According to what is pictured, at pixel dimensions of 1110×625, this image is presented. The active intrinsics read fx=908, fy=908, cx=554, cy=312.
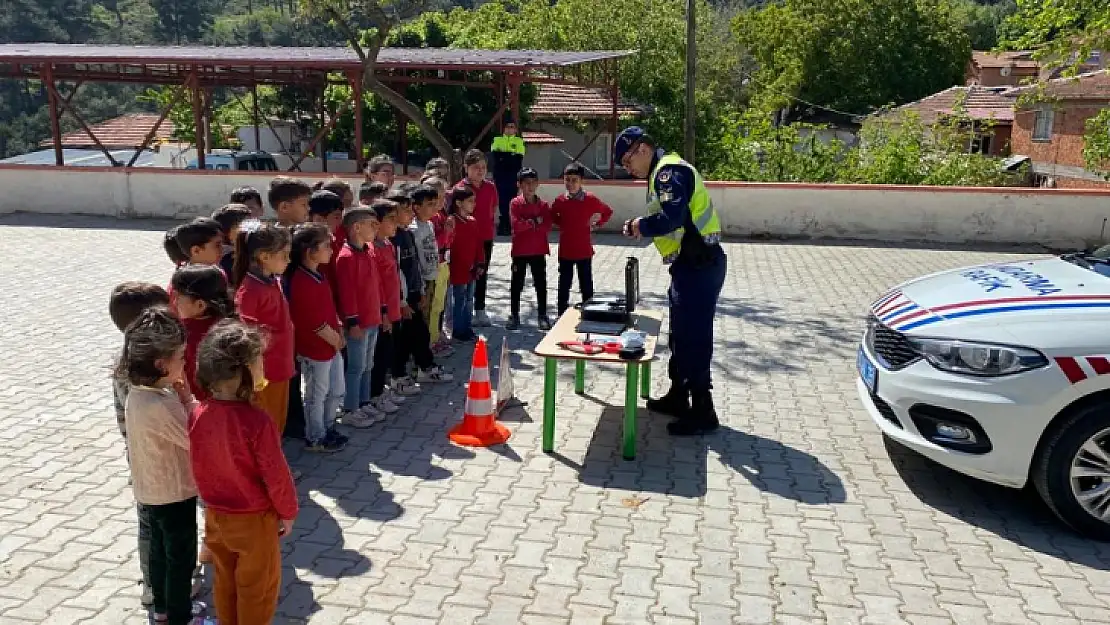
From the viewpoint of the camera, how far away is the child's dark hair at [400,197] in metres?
6.63

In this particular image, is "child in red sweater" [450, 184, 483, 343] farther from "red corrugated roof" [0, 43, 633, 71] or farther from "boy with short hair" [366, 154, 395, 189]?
"red corrugated roof" [0, 43, 633, 71]

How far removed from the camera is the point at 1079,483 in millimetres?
4816

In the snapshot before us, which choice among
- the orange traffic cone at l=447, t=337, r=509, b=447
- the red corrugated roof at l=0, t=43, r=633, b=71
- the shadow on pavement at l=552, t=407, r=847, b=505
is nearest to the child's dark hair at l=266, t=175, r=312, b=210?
the orange traffic cone at l=447, t=337, r=509, b=447

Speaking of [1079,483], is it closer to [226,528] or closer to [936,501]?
[936,501]

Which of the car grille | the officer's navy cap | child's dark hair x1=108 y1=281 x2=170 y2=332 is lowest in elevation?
the car grille

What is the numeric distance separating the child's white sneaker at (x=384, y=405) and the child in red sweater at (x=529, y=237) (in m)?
2.56

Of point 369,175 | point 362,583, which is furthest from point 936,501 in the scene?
point 369,175

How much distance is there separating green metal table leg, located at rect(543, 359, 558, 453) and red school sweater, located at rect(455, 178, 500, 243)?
10.2 feet

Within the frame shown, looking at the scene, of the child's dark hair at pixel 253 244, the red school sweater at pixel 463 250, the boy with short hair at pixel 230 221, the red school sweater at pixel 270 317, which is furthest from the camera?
the red school sweater at pixel 463 250

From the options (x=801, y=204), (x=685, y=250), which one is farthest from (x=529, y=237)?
(x=801, y=204)

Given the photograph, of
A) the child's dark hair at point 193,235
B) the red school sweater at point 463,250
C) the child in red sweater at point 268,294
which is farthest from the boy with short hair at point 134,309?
the red school sweater at point 463,250

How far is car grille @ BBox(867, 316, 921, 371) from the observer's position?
17.3 feet

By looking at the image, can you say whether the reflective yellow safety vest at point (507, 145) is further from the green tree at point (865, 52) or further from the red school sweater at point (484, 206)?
the green tree at point (865, 52)

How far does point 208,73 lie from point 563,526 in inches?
802
